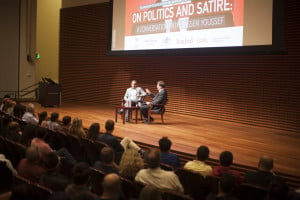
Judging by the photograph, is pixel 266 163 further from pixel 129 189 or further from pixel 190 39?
pixel 190 39

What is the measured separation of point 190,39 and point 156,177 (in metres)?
5.06

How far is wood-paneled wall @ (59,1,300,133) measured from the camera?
765cm

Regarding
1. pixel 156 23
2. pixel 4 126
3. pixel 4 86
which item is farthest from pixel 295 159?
pixel 4 86

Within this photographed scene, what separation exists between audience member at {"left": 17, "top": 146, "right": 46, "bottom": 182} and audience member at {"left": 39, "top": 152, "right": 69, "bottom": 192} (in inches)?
10.7

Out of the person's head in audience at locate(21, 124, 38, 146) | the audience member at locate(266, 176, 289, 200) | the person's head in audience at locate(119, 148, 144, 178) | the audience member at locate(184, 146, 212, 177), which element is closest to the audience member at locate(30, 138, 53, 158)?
the person's head in audience at locate(21, 124, 38, 146)

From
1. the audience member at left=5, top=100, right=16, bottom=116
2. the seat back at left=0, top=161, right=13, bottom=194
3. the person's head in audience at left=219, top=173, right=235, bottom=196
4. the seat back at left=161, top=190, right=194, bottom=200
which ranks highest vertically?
the audience member at left=5, top=100, right=16, bottom=116

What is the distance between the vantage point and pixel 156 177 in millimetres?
3018

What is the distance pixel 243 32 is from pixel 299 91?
1.89 m

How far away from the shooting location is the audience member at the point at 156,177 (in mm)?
2979

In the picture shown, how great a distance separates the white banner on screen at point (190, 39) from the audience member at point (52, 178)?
4.73m

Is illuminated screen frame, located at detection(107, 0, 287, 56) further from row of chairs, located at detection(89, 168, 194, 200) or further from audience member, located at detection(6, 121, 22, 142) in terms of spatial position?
row of chairs, located at detection(89, 168, 194, 200)

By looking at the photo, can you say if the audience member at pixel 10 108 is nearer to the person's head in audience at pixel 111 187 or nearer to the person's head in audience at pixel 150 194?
the person's head in audience at pixel 111 187

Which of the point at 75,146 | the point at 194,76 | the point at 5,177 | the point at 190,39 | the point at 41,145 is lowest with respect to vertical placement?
the point at 5,177

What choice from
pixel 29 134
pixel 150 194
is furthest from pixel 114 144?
pixel 150 194
